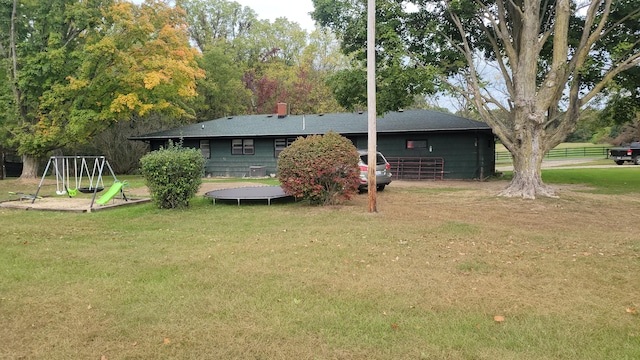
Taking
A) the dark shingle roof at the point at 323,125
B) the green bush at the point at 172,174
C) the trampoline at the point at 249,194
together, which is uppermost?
the dark shingle roof at the point at 323,125

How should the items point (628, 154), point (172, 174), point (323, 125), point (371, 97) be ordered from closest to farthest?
point (371, 97)
point (172, 174)
point (323, 125)
point (628, 154)

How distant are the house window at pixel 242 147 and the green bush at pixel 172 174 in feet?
44.7

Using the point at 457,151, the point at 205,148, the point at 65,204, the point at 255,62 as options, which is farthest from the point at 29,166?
the point at 255,62

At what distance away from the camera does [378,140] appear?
885 inches

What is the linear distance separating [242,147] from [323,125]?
4.83 m

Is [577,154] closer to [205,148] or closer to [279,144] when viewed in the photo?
[279,144]

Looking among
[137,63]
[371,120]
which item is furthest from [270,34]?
[371,120]

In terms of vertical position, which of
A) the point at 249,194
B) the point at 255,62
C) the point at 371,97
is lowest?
the point at 249,194

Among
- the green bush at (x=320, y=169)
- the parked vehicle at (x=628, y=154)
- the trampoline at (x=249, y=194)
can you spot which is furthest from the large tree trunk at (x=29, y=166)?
the parked vehicle at (x=628, y=154)

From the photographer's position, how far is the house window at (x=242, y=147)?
2431 cm

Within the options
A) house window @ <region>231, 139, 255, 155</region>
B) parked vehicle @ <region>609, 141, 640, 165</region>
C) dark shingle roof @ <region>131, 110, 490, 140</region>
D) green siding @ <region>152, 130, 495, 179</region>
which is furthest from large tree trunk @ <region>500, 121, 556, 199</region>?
parked vehicle @ <region>609, 141, 640, 165</region>

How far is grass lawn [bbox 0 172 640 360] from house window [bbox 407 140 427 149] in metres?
12.9

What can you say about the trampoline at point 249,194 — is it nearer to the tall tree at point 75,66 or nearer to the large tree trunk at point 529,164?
the large tree trunk at point 529,164

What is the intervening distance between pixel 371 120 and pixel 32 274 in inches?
276
